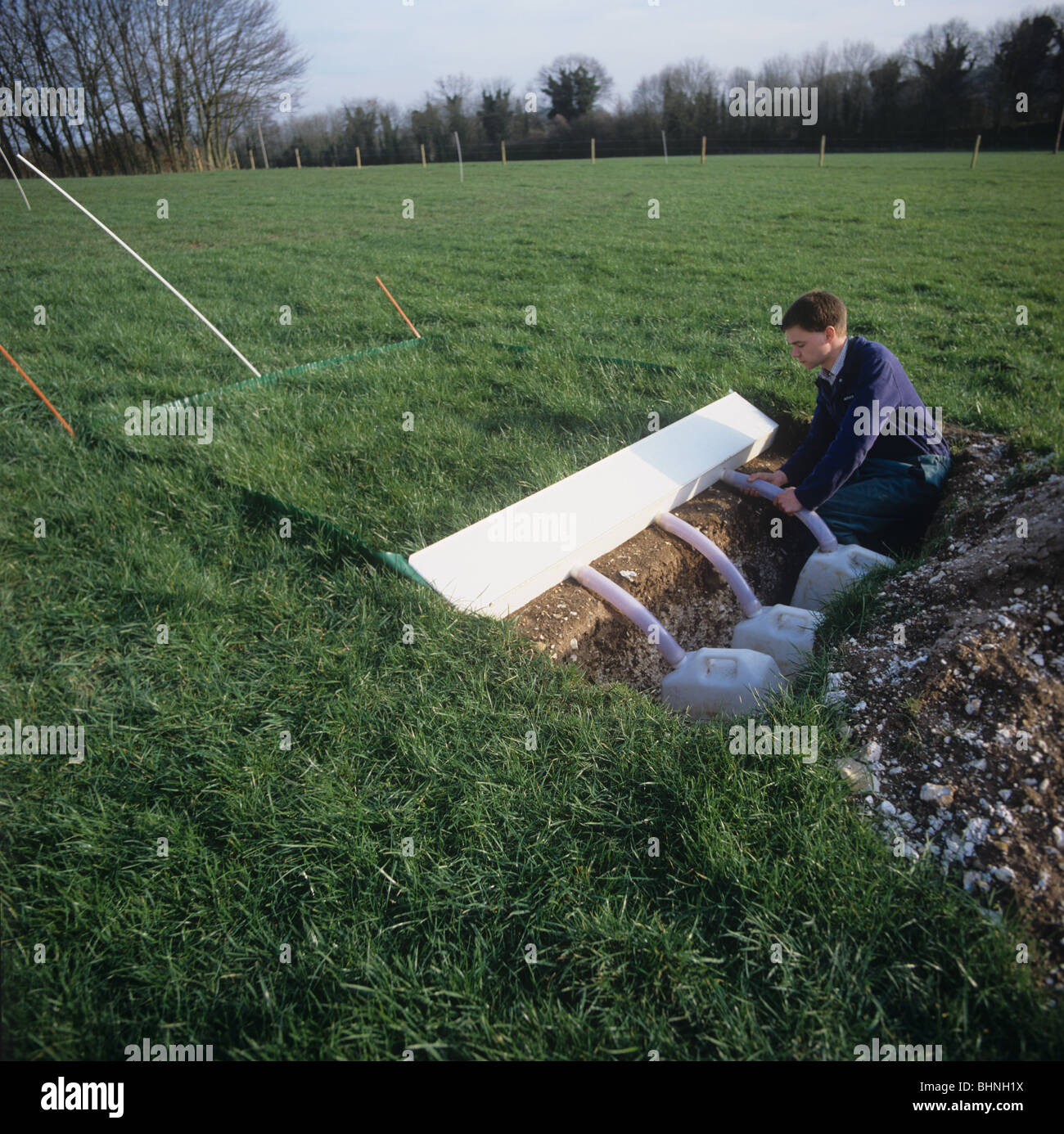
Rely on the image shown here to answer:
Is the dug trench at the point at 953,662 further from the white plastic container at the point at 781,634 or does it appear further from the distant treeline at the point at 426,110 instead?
the distant treeline at the point at 426,110

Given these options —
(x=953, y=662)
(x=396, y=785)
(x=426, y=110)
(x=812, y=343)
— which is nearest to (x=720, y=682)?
(x=953, y=662)

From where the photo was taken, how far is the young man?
3.55 metres

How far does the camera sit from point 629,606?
10.1 feet

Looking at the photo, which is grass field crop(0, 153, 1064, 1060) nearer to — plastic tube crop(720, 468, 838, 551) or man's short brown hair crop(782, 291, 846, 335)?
plastic tube crop(720, 468, 838, 551)

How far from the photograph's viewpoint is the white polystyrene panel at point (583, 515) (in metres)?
2.98

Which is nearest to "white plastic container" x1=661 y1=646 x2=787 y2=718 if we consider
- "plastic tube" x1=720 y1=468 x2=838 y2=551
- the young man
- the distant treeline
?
"plastic tube" x1=720 y1=468 x2=838 y2=551

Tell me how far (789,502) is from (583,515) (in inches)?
45.6

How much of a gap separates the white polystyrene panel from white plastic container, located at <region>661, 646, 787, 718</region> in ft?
2.33

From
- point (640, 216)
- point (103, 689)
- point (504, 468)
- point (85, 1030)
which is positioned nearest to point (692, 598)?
point (504, 468)

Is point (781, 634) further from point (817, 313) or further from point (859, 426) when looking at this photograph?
point (817, 313)

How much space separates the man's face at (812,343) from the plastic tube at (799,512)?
694 millimetres

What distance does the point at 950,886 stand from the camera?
1.77 meters

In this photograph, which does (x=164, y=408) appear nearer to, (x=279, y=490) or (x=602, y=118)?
(x=279, y=490)

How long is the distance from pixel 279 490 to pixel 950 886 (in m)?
3.30
